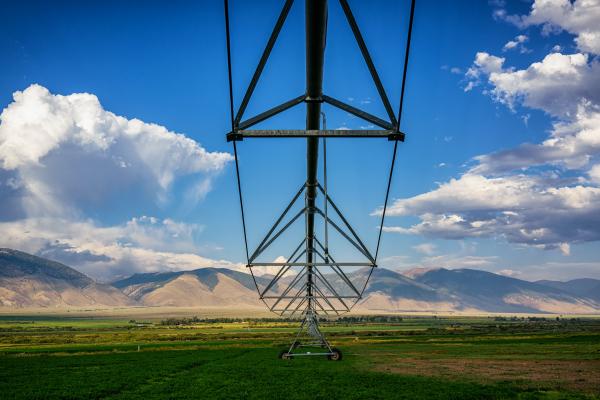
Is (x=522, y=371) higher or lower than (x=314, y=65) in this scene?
lower

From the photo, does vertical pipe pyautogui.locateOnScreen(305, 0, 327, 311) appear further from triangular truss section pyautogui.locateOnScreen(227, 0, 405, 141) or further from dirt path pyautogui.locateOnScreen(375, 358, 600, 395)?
dirt path pyautogui.locateOnScreen(375, 358, 600, 395)

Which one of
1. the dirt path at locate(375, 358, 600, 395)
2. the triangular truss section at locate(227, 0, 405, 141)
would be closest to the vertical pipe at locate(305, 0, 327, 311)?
the triangular truss section at locate(227, 0, 405, 141)

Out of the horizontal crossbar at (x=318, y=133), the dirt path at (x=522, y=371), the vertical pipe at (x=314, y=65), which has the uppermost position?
the vertical pipe at (x=314, y=65)

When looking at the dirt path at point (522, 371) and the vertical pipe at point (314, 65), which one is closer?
the vertical pipe at point (314, 65)

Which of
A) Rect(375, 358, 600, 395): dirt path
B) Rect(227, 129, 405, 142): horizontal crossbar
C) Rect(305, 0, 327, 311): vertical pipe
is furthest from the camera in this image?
Rect(375, 358, 600, 395): dirt path

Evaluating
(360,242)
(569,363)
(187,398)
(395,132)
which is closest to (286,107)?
(395,132)

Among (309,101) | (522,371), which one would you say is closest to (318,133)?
(309,101)

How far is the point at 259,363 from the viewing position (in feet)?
143

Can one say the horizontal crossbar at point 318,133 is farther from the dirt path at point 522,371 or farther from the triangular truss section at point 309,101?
the dirt path at point 522,371

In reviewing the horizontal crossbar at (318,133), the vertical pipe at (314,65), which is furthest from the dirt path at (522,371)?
the horizontal crossbar at (318,133)

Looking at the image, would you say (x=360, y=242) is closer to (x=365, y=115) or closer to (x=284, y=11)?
(x=365, y=115)

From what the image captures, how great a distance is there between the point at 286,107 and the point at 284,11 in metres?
2.34

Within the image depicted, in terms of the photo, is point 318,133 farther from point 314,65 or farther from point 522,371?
point 522,371

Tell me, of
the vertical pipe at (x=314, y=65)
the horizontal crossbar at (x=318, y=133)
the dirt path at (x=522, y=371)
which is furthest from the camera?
the dirt path at (x=522, y=371)
